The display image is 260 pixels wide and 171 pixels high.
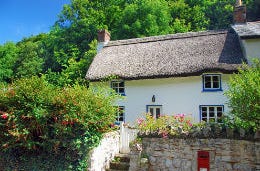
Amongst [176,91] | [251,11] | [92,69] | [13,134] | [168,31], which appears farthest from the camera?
[251,11]

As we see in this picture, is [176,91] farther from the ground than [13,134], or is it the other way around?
[176,91]

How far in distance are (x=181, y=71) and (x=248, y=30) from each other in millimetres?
4980

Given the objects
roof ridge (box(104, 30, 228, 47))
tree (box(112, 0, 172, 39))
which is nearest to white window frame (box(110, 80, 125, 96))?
roof ridge (box(104, 30, 228, 47))

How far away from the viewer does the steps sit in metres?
10.2

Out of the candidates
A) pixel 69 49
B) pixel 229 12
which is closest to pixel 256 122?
pixel 69 49

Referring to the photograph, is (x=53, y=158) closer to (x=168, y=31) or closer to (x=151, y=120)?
(x=151, y=120)

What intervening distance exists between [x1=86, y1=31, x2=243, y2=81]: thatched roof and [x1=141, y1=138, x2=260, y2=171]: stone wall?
812 cm

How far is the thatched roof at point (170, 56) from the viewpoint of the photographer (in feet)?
54.7

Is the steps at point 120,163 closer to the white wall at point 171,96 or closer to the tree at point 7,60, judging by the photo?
the white wall at point 171,96

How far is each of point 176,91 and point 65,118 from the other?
950cm

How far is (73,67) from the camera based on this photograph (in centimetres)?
2761

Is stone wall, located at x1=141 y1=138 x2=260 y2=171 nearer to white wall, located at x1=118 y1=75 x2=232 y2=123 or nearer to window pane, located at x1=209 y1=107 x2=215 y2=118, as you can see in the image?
white wall, located at x1=118 y1=75 x2=232 y2=123

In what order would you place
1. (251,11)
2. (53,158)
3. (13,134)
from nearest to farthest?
(13,134)
(53,158)
(251,11)

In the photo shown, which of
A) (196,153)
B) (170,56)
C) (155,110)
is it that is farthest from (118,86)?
(196,153)
